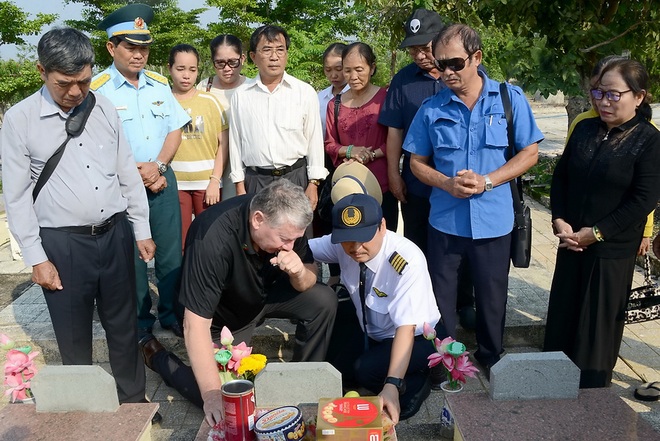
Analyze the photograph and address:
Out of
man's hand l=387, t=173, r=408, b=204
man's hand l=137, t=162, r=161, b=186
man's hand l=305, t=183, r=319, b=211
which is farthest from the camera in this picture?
man's hand l=305, t=183, r=319, b=211

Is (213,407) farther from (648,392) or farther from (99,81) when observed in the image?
(648,392)

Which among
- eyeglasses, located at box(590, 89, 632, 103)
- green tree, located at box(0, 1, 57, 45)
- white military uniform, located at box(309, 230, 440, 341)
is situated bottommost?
white military uniform, located at box(309, 230, 440, 341)

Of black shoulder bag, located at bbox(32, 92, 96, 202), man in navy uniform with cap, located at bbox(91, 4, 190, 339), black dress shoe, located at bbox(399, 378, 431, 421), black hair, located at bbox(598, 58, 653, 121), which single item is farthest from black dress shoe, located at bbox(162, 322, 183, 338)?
black hair, located at bbox(598, 58, 653, 121)

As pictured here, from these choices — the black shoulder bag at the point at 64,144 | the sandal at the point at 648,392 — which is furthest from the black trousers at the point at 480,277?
the black shoulder bag at the point at 64,144

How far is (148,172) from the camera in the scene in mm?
3646

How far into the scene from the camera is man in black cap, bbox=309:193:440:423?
2762mm

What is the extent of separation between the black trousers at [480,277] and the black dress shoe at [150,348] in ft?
5.84

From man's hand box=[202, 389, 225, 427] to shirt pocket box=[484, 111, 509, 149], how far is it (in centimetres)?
193

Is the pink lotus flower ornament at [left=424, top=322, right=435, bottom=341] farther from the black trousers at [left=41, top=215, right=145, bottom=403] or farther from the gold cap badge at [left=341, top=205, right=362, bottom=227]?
the black trousers at [left=41, top=215, right=145, bottom=403]

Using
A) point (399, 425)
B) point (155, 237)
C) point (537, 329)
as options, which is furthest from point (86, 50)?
point (537, 329)

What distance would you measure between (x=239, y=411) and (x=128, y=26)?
269 cm

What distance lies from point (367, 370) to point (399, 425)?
0.36m

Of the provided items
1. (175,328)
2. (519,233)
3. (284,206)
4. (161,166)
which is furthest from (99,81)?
(519,233)

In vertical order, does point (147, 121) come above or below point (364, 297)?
above
